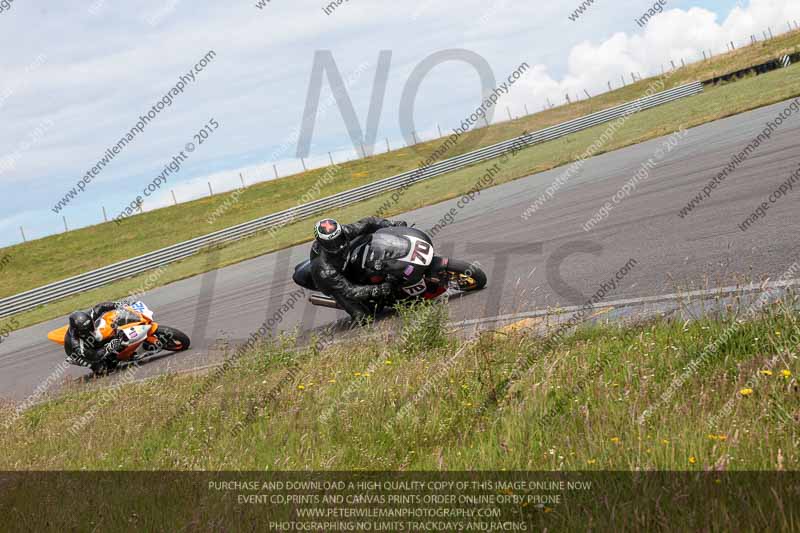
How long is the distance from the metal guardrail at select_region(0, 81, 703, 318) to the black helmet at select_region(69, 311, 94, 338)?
738 inches

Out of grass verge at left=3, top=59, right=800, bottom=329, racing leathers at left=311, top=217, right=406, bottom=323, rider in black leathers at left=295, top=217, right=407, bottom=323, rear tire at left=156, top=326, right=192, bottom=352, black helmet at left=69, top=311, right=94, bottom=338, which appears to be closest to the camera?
rider in black leathers at left=295, top=217, right=407, bottom=323

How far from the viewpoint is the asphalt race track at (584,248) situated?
8.28m

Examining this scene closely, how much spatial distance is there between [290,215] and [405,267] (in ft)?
79.7

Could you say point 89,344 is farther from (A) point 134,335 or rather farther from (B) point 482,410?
(B) point 482,410

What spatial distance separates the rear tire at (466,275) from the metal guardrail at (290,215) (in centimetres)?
2263

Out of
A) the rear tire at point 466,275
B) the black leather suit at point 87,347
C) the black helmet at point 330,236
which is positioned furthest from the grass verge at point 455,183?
the black helmet at point 330,236

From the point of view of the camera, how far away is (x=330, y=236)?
9156mm

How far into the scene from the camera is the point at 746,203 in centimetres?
1009

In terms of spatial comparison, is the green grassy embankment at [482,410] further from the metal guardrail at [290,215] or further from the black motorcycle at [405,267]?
the metal guardrail at [290,215]

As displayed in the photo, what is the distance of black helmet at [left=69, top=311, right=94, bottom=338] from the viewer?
37.2ft

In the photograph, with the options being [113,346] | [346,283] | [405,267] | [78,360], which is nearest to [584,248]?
[405,267]

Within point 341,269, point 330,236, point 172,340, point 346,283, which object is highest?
point 330,236

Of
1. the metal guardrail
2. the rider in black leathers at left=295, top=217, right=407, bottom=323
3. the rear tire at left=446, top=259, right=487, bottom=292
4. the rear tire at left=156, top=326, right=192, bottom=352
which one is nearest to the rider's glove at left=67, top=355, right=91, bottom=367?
the rear tire at left=156, top=326, right=192, bottom=352

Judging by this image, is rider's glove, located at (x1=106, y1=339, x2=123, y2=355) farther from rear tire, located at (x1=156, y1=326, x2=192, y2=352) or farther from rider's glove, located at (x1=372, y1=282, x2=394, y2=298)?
rider's glove, located at (x1=372, y1=282, x2=394, y2=298)
